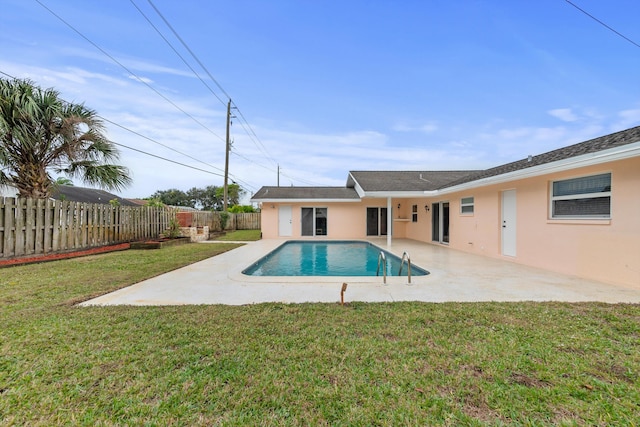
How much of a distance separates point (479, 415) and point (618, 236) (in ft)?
21.4

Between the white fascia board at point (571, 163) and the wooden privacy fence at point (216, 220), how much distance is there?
16328mm

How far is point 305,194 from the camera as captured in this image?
18.1 meters

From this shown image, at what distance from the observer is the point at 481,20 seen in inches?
435

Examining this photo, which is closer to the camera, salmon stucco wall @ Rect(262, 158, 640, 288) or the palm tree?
salmon stucco wall @ Rect(262, 158, 640, 288)

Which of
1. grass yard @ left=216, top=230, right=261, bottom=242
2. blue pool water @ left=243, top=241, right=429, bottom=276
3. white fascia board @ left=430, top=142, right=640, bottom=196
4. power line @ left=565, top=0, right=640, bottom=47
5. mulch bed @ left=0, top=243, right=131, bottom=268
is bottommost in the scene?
blue pool water @ left=243, top=241, right=429, bottom=276

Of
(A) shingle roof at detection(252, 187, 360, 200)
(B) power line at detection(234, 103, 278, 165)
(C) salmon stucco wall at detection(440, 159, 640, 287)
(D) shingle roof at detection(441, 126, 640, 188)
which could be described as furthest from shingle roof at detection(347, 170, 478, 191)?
(B) power line at detection(234, 103, 278, 165)

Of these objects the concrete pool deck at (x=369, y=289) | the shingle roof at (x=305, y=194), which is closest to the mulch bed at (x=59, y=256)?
the concrete pool deck at (x=369, y=289)

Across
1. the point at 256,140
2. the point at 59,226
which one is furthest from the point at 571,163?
the point at 256,140

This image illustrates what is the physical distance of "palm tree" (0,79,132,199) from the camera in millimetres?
8141

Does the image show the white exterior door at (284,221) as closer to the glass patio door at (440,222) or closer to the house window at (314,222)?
the house window at (314,222)

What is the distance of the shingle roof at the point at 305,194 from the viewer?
17297mm

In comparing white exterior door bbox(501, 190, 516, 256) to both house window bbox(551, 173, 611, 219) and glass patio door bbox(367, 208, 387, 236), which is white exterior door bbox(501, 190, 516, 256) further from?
glass patio door bbox(367, 208, 387, 236)

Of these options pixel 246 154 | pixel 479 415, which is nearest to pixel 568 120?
pixel 479 415

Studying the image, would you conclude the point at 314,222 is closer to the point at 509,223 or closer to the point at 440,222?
the point at 440,222
